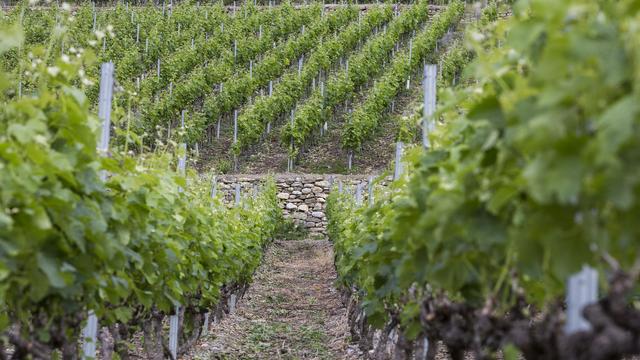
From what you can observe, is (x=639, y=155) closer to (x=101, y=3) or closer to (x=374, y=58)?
(x=374, y=58)

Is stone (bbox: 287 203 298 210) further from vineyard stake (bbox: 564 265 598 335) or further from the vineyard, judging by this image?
vineyard stake (bbox: 564 265 598 335)

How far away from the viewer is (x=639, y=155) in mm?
1633

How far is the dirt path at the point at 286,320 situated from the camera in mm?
7675

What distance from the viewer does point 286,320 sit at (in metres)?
9.45

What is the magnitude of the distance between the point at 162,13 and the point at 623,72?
26.2 metres

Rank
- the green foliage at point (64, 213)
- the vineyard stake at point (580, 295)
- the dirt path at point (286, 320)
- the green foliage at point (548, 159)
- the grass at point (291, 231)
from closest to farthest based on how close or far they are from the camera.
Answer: the green foliage at point (548, 159) < the vineyard stake at point (580, 295) < the green foliage at point (64, 213) < the dirt path at point (286, 320) < the grass at point (291, 231)

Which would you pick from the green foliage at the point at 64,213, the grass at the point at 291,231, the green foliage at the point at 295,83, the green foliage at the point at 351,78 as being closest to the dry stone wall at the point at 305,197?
the grass at the point at 291,231

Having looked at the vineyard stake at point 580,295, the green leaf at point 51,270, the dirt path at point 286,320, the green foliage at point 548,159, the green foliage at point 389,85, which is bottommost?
the dirt path at point 286,320

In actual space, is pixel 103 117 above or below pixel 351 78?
below

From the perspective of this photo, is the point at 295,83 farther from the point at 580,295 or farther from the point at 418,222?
the point at 580,295

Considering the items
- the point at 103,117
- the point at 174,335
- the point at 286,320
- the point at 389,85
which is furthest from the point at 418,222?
the point at 389,85

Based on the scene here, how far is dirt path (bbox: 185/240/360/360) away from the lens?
7.68 meters

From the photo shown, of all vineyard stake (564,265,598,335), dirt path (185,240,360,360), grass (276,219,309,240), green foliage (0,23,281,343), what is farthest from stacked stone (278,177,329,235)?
vineyard stake (564,265,598,335)

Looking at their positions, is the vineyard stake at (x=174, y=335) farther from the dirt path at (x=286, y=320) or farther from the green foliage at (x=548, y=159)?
the green foliage at (x=548, y=159)
